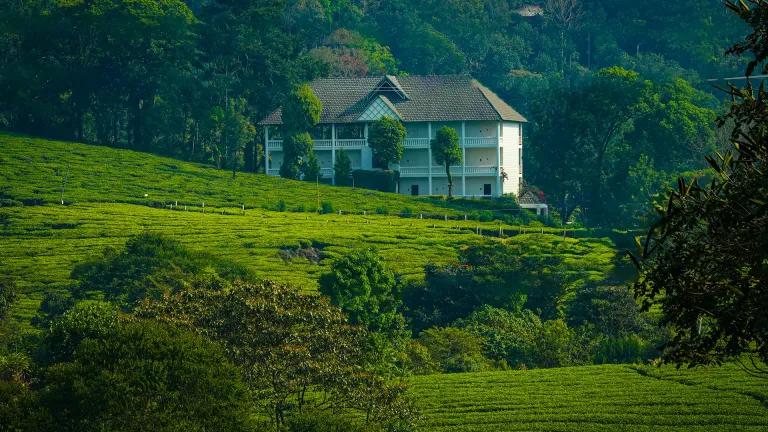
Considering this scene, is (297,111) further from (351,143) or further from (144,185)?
(144,185)

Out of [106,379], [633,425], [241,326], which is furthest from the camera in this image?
[633,425]

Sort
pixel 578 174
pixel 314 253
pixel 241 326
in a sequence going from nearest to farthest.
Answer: pixel 241 326 < pixel 314 253 < pixel 578 174

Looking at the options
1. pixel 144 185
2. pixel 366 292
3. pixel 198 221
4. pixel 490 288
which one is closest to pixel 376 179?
pixel 144 185

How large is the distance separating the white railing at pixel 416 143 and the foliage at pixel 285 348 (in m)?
53.6

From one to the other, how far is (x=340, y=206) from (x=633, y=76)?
2256cm

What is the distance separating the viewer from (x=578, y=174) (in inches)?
3691

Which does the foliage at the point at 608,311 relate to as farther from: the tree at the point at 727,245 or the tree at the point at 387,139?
the tree at the point at 727,245

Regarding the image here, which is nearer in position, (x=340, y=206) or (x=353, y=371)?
(x=353, y=371)

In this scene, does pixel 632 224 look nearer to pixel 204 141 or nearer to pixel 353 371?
pixel 204 141

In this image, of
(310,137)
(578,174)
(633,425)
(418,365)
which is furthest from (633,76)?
(633,425)

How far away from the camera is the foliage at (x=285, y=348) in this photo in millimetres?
39938

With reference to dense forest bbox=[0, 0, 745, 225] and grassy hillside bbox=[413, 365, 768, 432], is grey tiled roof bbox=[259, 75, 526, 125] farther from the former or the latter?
grassy hillside bbox=[413, 365, 768, 432]

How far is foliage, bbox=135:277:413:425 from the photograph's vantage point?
3994 centimetres

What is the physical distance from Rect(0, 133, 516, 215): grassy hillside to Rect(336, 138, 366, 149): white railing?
6.56m
